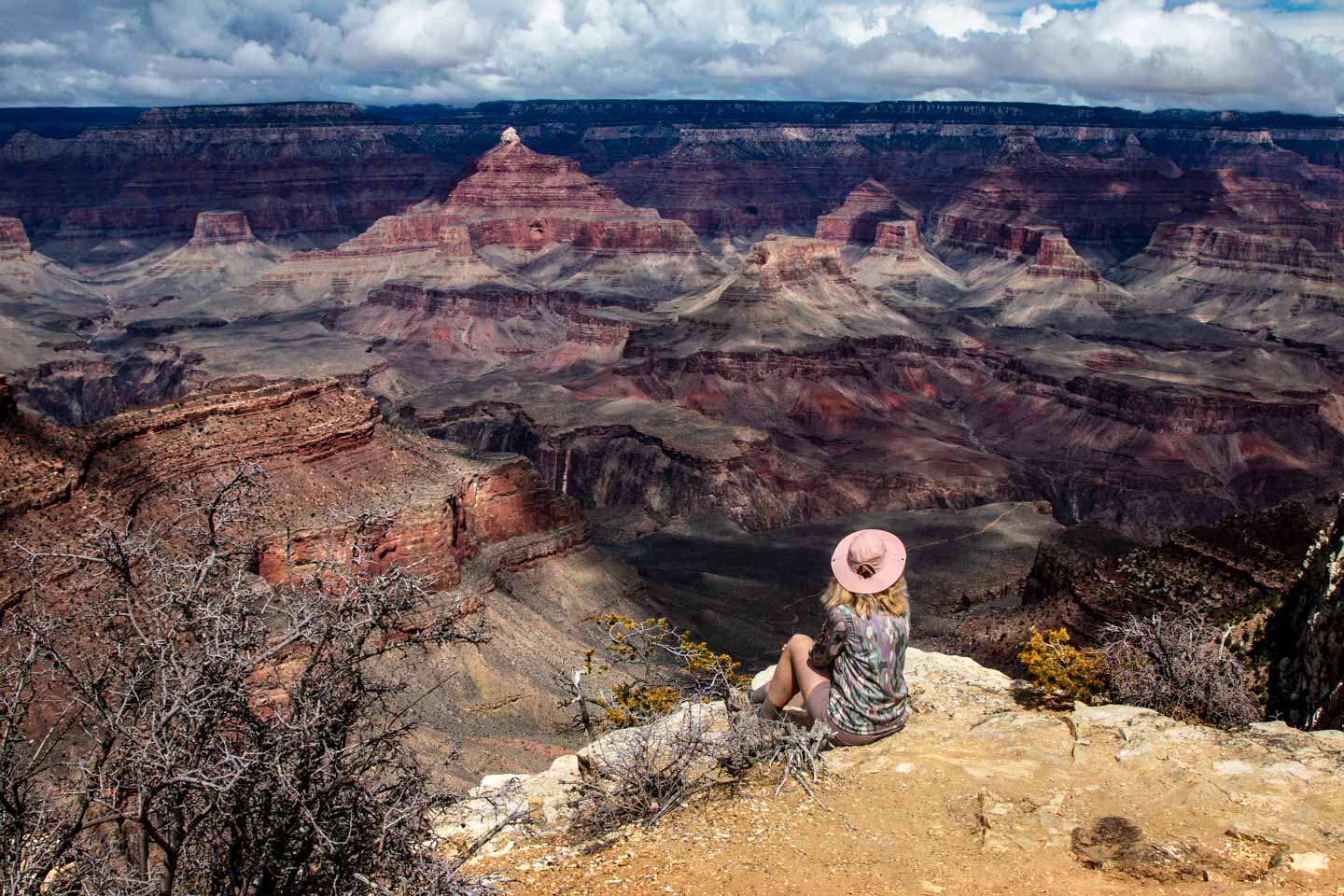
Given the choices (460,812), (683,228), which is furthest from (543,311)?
(460,812)

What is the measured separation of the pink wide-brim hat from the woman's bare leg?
952 mm

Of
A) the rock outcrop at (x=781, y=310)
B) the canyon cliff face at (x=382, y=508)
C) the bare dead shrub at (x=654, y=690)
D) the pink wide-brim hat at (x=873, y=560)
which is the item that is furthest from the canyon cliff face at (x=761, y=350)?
the pink wide-brim hat at (x=873, y=560)

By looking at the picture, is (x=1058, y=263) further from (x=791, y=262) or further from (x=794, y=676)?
(x=794, y=676)

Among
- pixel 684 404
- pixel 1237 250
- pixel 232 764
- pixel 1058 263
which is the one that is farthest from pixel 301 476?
pixel 1237 250

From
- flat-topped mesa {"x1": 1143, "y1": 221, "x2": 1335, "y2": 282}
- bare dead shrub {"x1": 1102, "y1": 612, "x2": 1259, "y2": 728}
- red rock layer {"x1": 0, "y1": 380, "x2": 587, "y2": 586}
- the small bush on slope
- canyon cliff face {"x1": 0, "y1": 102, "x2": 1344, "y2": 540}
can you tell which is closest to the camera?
bare dead shrub {"x1": 1102, "y1": 612, "x2": 1259, "y2": 728}

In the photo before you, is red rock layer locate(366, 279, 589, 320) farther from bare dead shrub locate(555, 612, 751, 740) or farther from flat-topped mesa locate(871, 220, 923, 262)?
bare dead shrub locate(555, 612, 751, 740)

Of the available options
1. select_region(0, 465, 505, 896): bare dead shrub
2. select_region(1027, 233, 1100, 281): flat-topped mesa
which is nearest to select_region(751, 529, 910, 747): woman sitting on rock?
select_region(0, 465, 505, 896): bare dead shrub

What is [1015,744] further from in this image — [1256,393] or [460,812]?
Result: [1256,393]

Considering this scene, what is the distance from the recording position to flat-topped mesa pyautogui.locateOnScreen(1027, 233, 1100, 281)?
170 m

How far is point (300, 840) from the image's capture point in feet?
34.1

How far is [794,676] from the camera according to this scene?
13.8 meters

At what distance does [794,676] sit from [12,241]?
196849 millimetres

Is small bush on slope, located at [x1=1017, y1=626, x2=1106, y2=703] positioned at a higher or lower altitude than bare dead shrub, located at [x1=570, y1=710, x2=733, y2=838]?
lower

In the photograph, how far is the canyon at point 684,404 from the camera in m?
38.5
